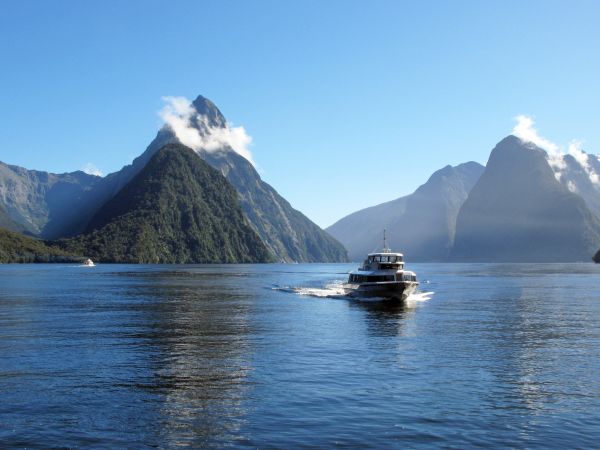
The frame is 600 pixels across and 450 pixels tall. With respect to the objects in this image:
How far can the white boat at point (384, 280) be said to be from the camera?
94.2 meters

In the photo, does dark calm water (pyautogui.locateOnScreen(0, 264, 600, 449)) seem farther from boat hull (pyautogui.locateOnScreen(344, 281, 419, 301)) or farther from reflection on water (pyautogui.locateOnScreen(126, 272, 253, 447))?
boat hull (pyautogui.locateOnScreen(344, 281, 419, 301))

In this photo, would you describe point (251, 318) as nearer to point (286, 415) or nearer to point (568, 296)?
point (286, 415)

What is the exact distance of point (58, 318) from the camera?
68.1m

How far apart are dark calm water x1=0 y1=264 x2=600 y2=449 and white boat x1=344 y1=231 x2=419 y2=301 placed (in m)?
24.9

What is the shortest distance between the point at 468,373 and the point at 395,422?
12.7m

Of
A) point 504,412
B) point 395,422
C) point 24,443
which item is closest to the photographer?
point 24,443

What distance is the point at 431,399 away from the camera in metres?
30.3

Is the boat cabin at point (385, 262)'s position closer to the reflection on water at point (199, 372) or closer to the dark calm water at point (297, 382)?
the dark calm water at point (297, 382)

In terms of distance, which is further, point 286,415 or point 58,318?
point 58,318

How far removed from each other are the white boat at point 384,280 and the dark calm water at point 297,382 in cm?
2493

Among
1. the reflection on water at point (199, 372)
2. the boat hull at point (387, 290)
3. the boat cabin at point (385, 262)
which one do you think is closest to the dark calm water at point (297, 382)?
the reflection on water at point (199, 372)

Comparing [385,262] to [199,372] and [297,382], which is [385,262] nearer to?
[199,372]

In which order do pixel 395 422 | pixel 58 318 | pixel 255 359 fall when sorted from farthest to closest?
pixel 58 318 < pixel 255 359 < pixel 395 422

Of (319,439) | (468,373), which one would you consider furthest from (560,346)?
(319,439)
